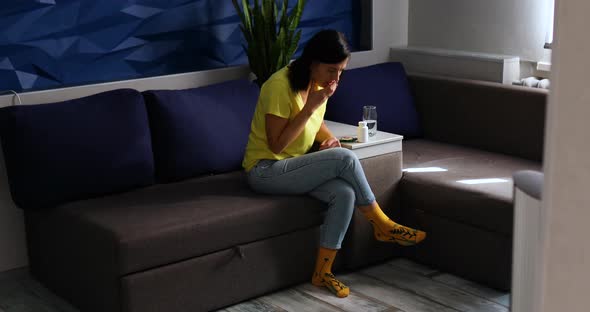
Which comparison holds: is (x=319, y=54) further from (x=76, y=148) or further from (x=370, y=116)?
(x=76, y=148)

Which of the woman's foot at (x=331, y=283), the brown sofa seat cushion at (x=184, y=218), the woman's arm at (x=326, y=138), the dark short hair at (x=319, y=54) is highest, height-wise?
the dark short hair at (x=319, y=54)

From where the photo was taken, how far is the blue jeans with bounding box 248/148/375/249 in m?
3.32

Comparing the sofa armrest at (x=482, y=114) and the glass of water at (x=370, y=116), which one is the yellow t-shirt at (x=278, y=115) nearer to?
the glass of water at (x=370, y=116)

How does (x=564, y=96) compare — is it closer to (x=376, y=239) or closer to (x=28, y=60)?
(x=376, y=239)

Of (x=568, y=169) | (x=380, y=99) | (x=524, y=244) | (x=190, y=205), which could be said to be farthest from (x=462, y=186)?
(x=568, y=169)

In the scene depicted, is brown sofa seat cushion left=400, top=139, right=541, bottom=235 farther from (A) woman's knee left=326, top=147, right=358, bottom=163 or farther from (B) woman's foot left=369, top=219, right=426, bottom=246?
(A) woman's knee left=326, top=147, right=358, bottom=163

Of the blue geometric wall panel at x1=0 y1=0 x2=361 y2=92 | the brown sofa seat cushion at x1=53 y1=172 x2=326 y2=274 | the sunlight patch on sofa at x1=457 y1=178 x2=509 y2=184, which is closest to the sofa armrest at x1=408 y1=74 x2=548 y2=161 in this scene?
the sunlight patch on sofa at x1=457 y1=178 x2=509 y2=184

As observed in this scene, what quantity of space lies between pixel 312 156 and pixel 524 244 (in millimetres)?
1854

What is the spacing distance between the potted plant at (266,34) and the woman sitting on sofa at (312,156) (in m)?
0.61

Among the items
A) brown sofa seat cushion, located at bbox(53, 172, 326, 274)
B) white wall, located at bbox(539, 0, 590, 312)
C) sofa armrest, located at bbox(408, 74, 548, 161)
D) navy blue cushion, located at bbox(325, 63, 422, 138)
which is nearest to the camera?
white wall, located at bbox(539, 0, 590, 312)

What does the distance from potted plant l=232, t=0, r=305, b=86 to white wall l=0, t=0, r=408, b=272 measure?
0.68 feet

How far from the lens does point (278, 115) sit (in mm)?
3293

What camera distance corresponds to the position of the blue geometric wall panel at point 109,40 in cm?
351

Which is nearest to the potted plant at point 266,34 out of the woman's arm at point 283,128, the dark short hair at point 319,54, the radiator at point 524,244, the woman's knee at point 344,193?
the dark short hair at point 319,54
